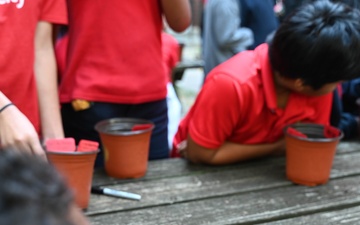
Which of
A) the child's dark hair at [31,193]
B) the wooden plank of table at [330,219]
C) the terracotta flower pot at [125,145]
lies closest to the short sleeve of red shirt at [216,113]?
the terracotta flower pot at [125,145]

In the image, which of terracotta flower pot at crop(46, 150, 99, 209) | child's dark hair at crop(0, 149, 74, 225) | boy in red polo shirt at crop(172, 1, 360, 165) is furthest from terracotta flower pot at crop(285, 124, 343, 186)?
child's dark hair at crop(0, 149, 74, 225)

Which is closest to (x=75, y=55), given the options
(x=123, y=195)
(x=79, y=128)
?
(x=79, y=128)

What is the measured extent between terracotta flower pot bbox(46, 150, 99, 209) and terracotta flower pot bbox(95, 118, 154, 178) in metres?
0.22

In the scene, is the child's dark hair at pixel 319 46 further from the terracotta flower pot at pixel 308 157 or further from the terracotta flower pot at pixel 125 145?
the terracotta flower pot at pixel 125 145

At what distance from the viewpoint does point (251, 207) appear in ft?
5.13

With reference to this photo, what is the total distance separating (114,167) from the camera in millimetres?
1757

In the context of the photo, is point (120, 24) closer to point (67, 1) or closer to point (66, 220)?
point (67, 1)

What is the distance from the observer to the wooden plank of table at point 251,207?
1469 millimetres

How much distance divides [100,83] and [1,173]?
1.30 metres

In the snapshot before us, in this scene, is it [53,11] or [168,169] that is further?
[168,169]

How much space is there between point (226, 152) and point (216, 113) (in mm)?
147

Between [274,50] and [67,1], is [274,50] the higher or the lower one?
the lower one

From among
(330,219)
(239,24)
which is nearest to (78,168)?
(330,219)

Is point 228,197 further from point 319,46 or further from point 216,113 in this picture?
point 319,46
